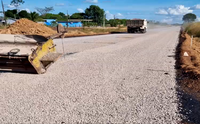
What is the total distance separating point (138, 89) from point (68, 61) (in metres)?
4.52

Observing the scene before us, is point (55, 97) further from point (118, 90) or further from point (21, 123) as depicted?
point (118, 90)

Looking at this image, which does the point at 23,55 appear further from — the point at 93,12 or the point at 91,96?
the point at 93,12

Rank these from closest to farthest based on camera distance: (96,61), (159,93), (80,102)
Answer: (80,102) → (159,93) → (96,61)

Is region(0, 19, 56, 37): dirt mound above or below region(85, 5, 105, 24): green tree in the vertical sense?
below

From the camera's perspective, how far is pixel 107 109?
14.1 ft

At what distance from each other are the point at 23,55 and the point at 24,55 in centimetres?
4

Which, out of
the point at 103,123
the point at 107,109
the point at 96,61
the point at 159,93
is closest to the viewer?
the point at 103,123

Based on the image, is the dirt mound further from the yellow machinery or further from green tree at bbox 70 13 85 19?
green tree at bbox 70 13 85 19

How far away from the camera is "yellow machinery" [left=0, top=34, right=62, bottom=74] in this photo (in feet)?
20.8

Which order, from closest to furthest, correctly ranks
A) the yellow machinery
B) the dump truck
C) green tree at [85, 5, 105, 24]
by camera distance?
1. the yellow machinery
2. the dump truck
3. green tree at [85, 5, 105, 24]

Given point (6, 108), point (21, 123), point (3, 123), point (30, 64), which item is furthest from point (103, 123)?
point (30, 64)

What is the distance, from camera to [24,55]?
6.23m

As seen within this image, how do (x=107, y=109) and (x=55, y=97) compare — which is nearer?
(x=107, y=109)

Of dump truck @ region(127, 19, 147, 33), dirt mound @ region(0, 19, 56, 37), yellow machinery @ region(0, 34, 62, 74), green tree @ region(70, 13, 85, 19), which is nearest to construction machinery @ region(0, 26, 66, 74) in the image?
yellow machinery @ region(0, 34, 62, 74)
